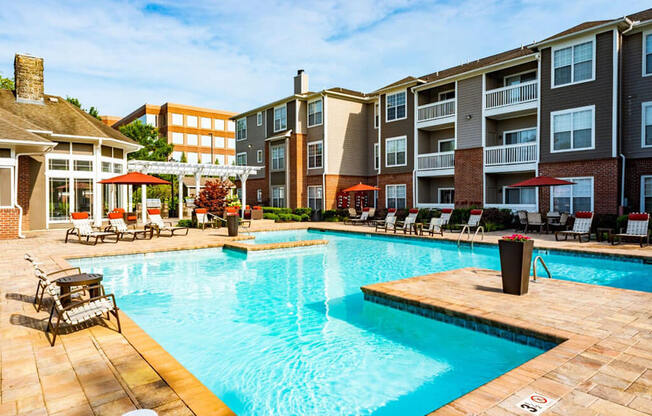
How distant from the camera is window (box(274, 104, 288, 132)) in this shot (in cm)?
3035

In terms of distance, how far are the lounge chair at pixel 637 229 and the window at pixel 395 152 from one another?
12979 mm

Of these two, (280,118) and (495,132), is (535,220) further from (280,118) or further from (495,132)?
(280,118)

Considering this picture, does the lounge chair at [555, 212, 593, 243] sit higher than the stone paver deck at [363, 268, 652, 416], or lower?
higher

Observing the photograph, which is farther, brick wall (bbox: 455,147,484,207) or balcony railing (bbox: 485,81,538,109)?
brick wall (bbox: 455,147,484,207)

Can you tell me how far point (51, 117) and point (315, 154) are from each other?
51.9 ft

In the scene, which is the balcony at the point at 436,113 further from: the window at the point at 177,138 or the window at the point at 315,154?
the window at the point at 177,138

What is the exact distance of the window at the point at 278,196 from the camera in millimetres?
30270

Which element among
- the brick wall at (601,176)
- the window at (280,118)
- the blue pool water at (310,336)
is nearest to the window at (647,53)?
the brick wall at (601,176)

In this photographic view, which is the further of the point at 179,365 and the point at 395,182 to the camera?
the point at 395,182

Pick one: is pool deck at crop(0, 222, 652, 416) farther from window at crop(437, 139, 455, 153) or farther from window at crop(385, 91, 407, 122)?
window at crop(385, 91, 407, 122)

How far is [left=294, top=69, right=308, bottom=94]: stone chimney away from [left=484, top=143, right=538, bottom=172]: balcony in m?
16.3

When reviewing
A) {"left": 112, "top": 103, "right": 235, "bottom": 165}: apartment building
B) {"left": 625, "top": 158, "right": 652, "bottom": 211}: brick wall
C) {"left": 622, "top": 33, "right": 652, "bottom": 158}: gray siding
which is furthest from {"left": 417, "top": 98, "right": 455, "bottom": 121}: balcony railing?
{"left": 112, "top": 103, "right": 235, "bottom": 165}: apartment building

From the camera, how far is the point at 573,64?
676 inches

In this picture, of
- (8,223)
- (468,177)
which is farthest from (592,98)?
(8,223)
